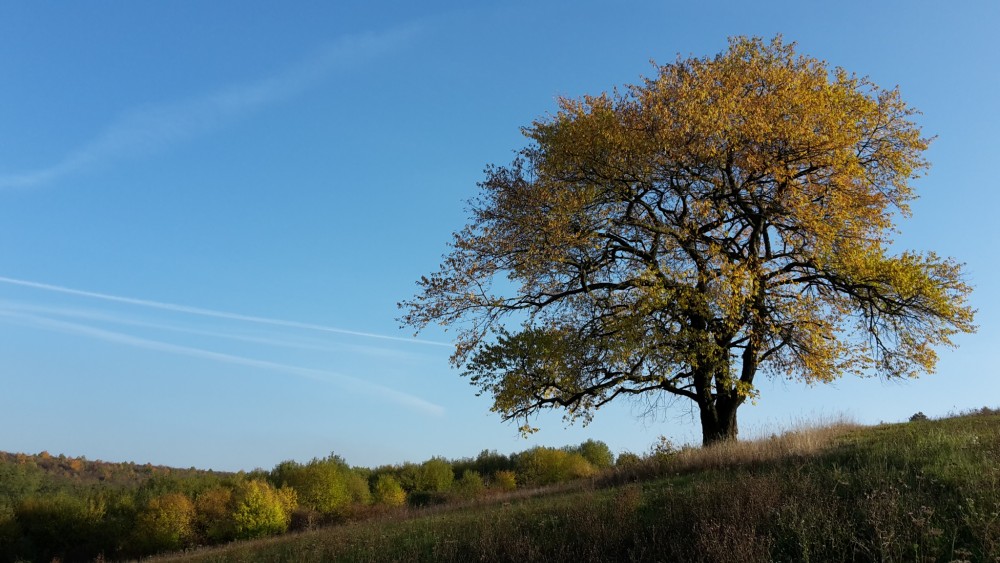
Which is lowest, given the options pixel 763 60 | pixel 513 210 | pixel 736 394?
pixel 736 394

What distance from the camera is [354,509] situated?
35.9 m

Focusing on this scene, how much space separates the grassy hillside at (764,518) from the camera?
8625 millimetres

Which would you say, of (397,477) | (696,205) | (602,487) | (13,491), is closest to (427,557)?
(602,487)

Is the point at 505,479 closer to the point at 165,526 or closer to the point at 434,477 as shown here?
the point at 434,477

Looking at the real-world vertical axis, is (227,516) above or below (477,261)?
below

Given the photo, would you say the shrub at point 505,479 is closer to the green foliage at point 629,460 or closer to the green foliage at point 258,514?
the green foliage at point 258,514

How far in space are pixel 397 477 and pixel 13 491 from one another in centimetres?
3121

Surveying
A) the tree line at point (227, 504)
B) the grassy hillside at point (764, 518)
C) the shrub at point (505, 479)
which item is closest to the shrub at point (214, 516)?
the tree line at point (227, 504)

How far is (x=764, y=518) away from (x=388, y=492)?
37.0m

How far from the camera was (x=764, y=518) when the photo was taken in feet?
32.8

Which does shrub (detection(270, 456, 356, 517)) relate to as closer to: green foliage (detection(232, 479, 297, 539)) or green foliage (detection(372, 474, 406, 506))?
green foliage (detection(372, 474, 406, 506))

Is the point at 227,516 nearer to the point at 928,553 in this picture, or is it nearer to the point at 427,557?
the point at 427,557

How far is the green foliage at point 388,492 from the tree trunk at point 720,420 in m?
26.9

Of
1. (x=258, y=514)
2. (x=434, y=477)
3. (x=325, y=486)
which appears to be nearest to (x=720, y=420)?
(x=258, y=514)
